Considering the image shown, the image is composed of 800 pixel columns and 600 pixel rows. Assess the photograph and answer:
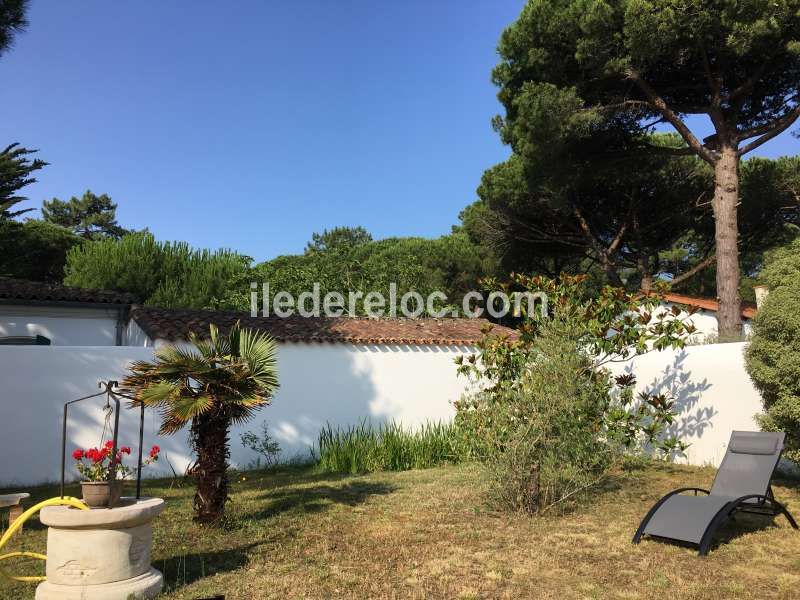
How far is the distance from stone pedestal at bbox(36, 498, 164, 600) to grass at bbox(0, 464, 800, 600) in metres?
0.46

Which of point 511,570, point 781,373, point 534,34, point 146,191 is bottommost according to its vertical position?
point 511,570

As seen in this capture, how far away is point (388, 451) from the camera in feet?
40.2

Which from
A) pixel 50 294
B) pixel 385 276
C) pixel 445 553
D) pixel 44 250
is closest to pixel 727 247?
pixel 445 553

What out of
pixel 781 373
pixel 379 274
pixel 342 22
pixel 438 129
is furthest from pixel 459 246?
pixel 781 373

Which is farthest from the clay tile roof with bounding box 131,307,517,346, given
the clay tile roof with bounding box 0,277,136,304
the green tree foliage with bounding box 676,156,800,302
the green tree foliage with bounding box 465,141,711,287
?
the green tree foliage with bounding box 676,156,800,302

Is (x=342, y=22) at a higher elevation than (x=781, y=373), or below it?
higher

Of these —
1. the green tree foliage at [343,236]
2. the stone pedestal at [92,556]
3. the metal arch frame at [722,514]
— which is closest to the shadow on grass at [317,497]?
the stone pedestal at [92,556]

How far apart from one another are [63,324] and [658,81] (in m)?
17.7

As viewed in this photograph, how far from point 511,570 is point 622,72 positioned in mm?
12337

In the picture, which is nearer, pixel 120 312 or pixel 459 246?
pixel 120 312

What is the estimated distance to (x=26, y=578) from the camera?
525 cm

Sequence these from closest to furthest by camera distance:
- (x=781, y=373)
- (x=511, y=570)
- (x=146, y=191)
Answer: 1. (x=511, y=570)
2. (x=781, y=373)
3. (x=146, y=191)

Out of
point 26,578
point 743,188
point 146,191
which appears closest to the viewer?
point 26,578

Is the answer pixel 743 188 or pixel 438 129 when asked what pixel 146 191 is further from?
pixel 743 188
